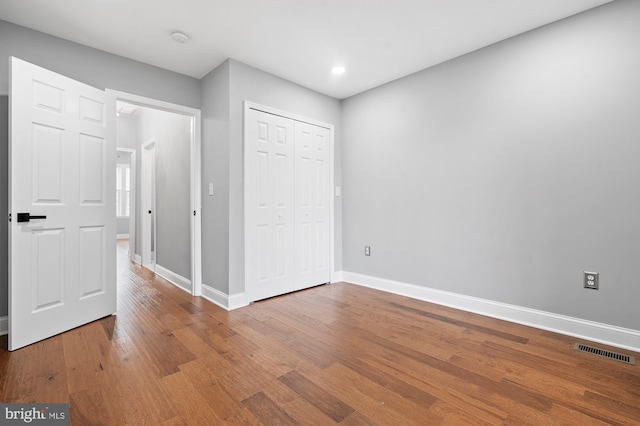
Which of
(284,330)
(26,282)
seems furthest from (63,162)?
(284,330)

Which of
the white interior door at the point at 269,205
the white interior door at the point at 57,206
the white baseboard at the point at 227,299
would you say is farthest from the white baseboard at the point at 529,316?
the white interior door at the point at 57,206

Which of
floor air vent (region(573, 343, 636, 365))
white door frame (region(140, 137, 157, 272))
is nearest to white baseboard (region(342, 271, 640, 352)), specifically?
floor air vent (region(573, 343, 636, 365))

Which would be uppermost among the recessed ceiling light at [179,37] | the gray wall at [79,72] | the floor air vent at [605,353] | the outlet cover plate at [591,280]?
the recessed ceiling light at [179,37]

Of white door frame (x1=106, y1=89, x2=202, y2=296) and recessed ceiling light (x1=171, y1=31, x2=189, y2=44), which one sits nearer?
recessed ceiling light (x1=171, y1=31, x2=189, y2=44)

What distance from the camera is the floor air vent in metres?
2.01

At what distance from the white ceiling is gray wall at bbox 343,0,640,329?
0.28 meters

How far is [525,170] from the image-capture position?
8.68 ft

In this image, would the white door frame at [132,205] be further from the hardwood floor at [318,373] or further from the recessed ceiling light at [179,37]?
the recessed ceiling light at [179,37]

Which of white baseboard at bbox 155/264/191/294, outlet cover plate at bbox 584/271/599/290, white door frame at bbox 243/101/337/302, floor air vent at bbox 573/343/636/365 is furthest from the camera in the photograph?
white baseboard at bbox 155/264/191/294

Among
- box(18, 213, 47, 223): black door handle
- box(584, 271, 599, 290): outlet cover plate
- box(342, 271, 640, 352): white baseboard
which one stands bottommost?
box(342, 271, 640, 352): white baseboard

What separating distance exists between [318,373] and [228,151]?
90.6 inches

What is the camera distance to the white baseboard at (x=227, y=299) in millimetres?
3049

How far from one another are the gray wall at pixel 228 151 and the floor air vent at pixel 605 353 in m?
2.98

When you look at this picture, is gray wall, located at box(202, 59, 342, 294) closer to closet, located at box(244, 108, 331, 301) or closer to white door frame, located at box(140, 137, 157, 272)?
closet, located at box(244, 108, 331, 301)
